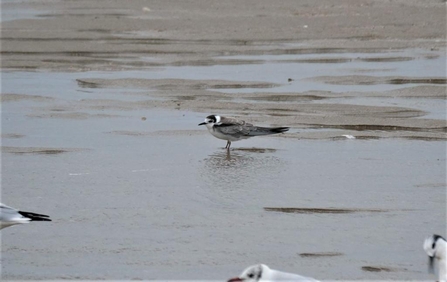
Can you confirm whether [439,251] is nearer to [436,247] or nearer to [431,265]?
[436,247]

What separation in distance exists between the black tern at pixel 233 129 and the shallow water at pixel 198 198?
165mm

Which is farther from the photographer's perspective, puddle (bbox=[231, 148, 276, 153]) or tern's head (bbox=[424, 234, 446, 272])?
puddle (bbox=[231, 148, 276, 153])

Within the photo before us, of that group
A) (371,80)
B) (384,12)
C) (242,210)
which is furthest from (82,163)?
(384,12)

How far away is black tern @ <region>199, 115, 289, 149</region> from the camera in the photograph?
28.9 feet

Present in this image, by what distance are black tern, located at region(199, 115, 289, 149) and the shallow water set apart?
0.17 meters

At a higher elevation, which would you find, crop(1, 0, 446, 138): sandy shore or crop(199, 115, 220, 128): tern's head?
crop(1, 0, 446, 138): sandy shore

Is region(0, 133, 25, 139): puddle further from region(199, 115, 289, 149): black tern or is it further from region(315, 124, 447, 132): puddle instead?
region(315, 124, 447, 132): puddle

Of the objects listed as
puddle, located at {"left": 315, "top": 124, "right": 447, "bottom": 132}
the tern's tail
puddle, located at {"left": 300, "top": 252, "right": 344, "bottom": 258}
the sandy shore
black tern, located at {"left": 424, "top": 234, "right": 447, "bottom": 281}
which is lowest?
black tern, located at {"left": 424, "top": 234, "right": 447, "bottom": 281}

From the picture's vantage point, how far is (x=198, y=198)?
6.88 metres

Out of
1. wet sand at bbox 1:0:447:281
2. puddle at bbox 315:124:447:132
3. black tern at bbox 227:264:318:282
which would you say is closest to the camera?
black tern at bbox 227:264:318:282

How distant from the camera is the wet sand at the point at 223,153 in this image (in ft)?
18.4

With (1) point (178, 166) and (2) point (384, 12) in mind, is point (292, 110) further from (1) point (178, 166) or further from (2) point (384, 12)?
(2) point (384, 12)

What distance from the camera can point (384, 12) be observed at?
1880 cm

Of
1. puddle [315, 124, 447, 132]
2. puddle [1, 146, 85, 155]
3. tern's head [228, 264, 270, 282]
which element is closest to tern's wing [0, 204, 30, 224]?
tern's head [228, 264, 270, 282]
